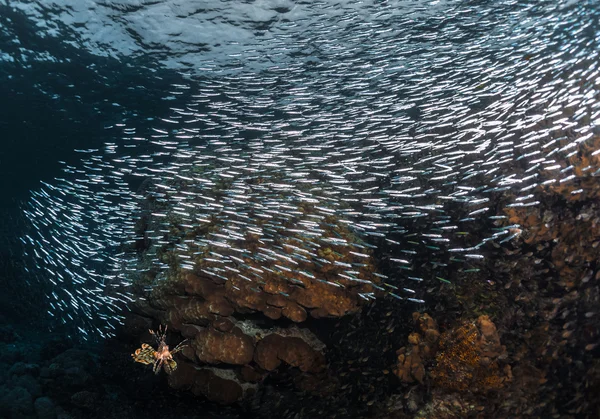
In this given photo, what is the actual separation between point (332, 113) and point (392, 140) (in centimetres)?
268

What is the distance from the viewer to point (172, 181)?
968cm

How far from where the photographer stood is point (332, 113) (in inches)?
484

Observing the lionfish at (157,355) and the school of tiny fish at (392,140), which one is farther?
the school of tiny fish at (392,140)

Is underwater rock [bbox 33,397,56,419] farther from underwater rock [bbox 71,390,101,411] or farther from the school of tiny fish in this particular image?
the school of tiny fish

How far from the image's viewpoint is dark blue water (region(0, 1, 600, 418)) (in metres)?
7.27

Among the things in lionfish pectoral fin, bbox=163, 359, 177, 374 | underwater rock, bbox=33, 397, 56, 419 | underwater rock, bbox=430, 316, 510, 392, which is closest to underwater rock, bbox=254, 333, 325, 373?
lionfish pectoral fin, bbox=163, 359, 177, 374

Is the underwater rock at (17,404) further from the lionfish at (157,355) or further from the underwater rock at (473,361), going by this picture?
the underwater rock at (473,361)

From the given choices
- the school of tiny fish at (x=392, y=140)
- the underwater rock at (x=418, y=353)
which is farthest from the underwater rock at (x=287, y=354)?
the underwater rock at (x=418, y=353)

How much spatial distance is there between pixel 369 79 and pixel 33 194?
22.9 m

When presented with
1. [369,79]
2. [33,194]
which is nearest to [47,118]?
[33,194]

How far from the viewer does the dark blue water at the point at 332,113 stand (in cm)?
727

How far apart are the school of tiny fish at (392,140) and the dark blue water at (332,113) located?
5cm

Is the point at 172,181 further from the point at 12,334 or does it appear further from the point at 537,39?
the point at 12,334

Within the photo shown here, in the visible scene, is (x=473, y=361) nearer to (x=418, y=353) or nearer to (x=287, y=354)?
(x=418, y=353)
